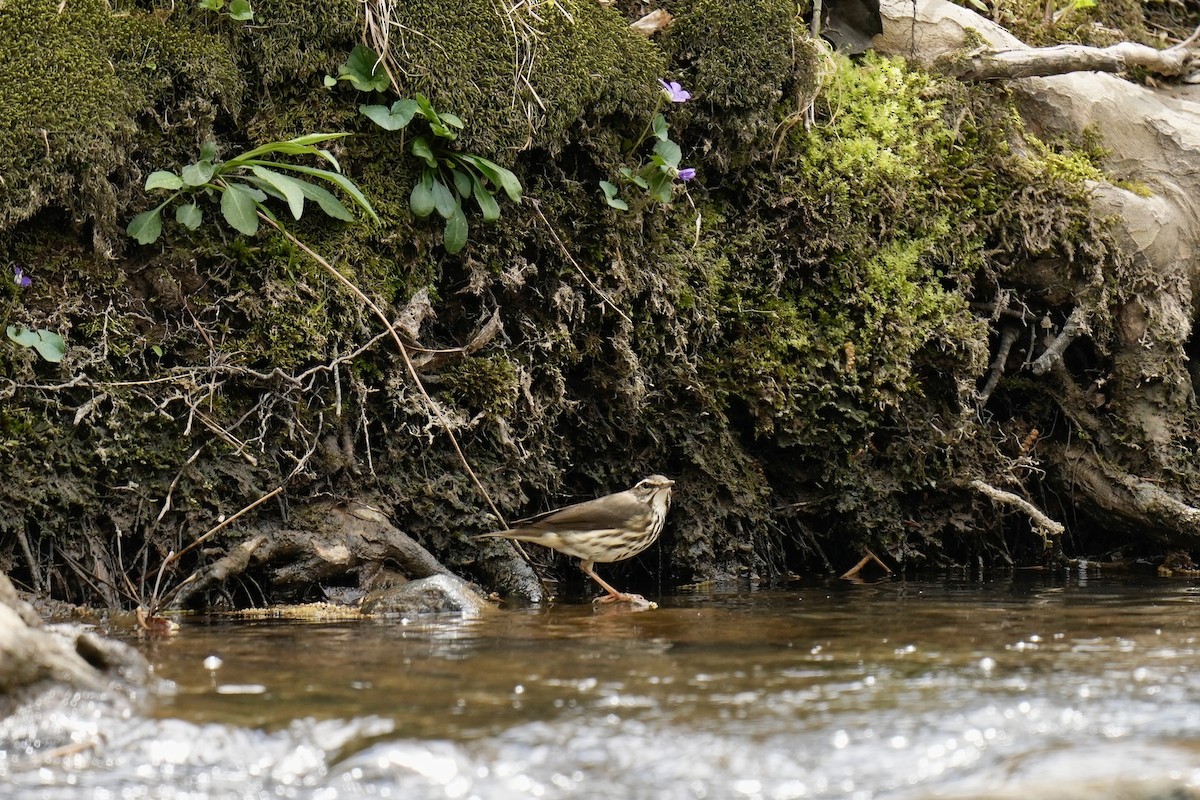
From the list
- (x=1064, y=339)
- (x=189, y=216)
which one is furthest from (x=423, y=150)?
(x=1064, y=339)

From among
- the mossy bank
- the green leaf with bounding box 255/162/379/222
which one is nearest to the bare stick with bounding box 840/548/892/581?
the mossy bank

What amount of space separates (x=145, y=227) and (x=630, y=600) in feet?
8.53

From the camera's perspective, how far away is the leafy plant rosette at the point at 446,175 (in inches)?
211

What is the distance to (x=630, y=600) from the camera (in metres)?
5.44

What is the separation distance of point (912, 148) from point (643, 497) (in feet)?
8.76

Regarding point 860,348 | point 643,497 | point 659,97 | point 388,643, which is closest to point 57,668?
point 388,643

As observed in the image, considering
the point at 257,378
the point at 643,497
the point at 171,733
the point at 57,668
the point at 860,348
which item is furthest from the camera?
the point at 860,348

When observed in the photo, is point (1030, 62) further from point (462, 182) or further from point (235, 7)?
point (235, 7)

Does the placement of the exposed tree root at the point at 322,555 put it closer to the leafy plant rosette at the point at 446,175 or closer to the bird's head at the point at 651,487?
the bird's head at the point at 651,487

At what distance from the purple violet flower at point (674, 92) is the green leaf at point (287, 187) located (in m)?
1.98

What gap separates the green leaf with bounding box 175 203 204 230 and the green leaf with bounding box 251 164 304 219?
0.96 feet

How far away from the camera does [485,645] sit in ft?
12.9

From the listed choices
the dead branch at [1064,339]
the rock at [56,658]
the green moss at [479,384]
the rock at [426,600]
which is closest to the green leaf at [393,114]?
the green moss at [479,384]

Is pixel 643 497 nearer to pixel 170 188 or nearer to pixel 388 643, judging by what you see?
pixel 388 643
